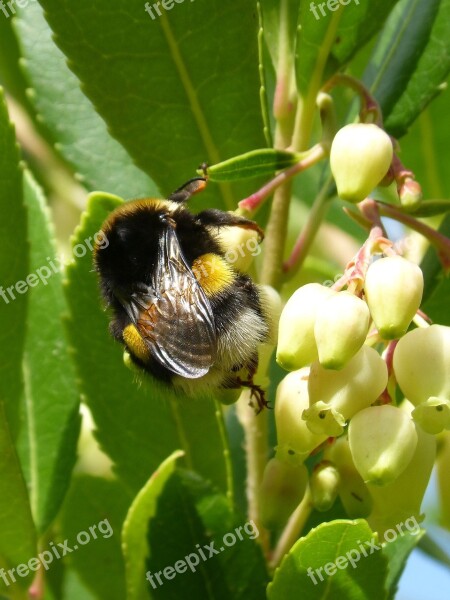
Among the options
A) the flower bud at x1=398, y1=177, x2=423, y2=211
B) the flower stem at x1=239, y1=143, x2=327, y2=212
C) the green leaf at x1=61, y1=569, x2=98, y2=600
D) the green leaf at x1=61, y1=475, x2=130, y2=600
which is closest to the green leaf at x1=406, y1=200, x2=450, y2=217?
the flower bud at x1=398, y1=177, x2=423, y2=211

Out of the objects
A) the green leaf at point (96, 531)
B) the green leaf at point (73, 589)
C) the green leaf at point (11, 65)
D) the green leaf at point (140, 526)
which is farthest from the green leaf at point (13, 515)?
the green leaf at point (11, 65)

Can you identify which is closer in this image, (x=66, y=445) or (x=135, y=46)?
(x=135, y=46)

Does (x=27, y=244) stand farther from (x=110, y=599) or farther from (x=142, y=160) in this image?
(x=110, y=599)

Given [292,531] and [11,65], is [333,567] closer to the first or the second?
[292,531]

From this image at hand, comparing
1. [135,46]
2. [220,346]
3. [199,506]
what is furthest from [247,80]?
[199,506]

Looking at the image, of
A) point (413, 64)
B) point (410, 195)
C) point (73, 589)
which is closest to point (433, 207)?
point (410, 195)

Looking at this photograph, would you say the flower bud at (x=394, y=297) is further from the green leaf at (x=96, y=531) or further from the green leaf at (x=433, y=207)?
the green leaf at (x=96, y=531)
